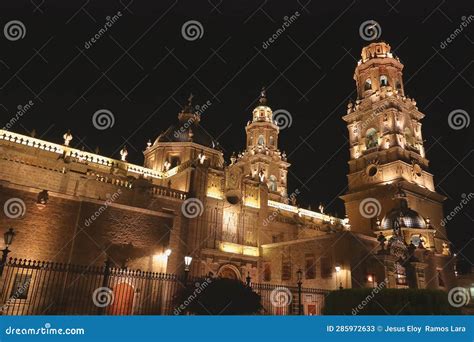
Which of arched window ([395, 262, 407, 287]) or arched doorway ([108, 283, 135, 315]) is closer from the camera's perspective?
arched doorway ([108, 283, 135, 315])

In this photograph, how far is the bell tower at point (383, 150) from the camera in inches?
1853

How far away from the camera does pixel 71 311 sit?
1984 centimetres

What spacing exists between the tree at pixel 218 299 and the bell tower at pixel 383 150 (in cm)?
3167

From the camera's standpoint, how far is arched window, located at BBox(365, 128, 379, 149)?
176 ft

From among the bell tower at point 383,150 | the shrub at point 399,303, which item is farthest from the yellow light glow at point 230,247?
the shrub at point 399,303

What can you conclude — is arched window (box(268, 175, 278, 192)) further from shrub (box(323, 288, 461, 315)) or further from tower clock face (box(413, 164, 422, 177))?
shrub (box(323, 288, 461, 315))

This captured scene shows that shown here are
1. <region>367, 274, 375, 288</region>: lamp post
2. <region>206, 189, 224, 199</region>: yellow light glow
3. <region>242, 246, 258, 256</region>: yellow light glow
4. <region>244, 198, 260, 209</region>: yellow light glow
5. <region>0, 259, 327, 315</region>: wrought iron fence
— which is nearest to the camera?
<region>0, 259, 327, 315</region>: wrought iron fence

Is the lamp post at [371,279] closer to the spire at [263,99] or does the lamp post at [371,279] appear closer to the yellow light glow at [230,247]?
the yellow light glow at [230,247]

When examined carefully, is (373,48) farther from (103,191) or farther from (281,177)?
(103,191)

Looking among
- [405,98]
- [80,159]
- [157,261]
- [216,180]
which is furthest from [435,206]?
[80,159]

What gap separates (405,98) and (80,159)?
1723 inches

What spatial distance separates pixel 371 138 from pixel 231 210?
91.7 feet

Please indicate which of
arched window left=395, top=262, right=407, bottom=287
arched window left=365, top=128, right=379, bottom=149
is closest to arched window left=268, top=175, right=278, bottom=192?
arched window left=365, top=128, right=379, bottom=149

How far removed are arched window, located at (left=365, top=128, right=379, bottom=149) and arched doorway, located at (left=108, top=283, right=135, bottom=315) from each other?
4062cm
